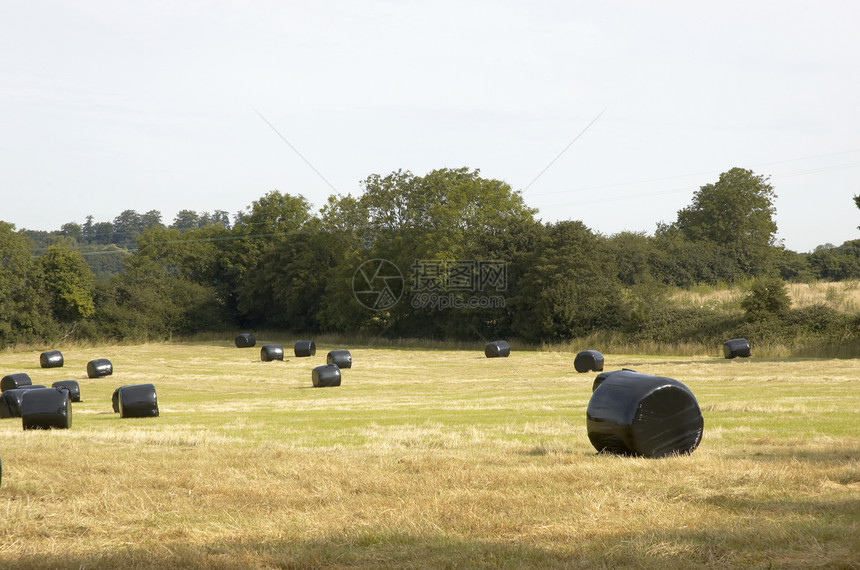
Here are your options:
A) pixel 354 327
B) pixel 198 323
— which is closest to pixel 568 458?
pixel 354 327

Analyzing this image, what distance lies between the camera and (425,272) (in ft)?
198

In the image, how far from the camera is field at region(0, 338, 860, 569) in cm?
663

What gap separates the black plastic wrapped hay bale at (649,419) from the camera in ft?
36.8

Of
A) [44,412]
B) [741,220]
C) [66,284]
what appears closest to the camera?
[44,412]

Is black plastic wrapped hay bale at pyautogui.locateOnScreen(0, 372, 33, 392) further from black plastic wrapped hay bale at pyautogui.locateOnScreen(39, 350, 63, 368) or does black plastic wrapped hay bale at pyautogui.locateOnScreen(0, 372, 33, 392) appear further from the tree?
the tree

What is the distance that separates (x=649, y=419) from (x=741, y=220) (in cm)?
7092

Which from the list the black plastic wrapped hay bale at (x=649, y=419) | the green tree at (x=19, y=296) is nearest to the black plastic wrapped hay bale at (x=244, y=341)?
the green tree at (x=19, y=296)

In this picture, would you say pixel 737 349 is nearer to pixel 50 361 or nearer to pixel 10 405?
pixel 10 405

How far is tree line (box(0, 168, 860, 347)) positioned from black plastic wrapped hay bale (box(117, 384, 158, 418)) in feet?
112

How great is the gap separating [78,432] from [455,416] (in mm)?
8054

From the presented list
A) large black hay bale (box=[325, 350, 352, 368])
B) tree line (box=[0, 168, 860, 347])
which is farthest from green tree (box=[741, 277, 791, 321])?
large black hay bale (box=[325, 350, 352, 368])

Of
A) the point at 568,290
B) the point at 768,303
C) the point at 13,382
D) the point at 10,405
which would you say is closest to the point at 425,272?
the point at 568,290

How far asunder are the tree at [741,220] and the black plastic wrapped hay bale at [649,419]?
223 ft

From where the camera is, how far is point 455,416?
728 inches
